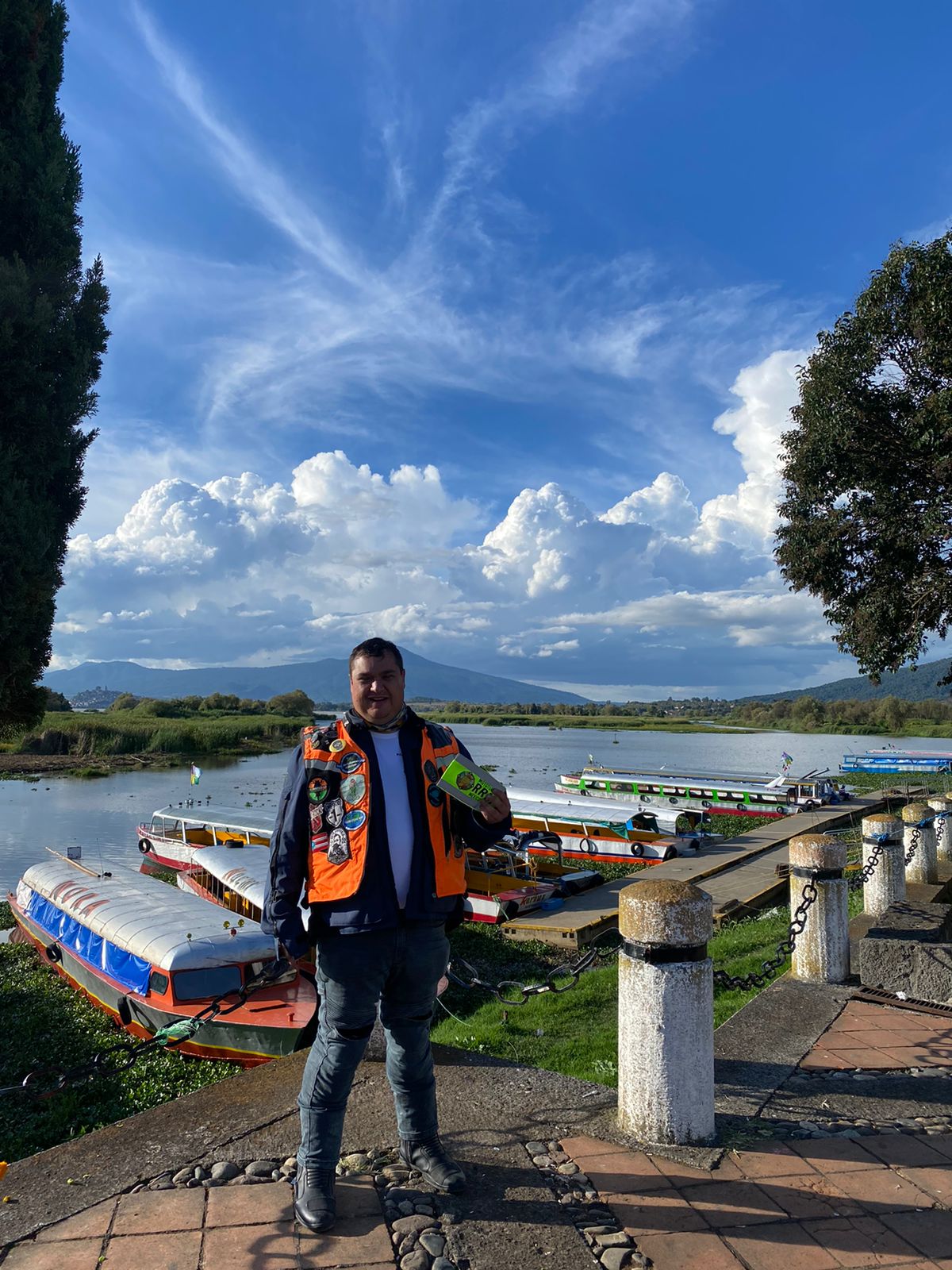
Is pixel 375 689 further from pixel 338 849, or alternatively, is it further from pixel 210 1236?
pixel 210 1236

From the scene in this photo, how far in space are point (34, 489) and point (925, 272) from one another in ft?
50.8

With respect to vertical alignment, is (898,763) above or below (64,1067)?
above

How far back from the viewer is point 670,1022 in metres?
3.54

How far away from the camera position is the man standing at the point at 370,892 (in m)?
3.08

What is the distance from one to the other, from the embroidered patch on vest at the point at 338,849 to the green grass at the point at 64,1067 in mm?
5860

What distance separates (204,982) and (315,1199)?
7681mm

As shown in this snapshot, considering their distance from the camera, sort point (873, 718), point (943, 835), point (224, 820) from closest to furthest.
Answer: point (943, 835), point (224, 820), point (873, 718)

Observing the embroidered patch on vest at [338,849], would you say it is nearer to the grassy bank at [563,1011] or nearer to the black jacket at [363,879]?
the black jacket at [363,879]

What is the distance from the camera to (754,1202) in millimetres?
3131

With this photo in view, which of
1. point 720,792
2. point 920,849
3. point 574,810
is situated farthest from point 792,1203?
point 720,792

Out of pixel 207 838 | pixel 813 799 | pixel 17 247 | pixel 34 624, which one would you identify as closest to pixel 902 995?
pixel 34 624

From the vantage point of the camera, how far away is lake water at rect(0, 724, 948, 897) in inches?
1101

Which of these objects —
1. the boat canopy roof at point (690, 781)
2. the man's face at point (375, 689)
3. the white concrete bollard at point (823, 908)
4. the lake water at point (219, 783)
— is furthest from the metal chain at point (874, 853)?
the boat canopy roof at point (690, 781)

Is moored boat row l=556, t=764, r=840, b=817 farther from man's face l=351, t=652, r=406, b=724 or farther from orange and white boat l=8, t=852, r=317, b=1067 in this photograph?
man's face l=351, t=652, r=406, b=724
